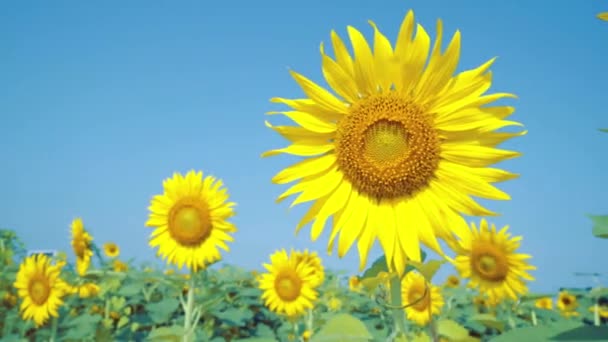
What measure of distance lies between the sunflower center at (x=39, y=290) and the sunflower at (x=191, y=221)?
1.66 m

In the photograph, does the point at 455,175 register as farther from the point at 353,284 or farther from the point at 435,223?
the point at 353,284

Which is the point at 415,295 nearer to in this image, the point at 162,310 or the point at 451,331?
the point at 162,310

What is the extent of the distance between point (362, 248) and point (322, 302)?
617 centimetres

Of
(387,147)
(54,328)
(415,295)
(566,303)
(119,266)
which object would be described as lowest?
(54,328)

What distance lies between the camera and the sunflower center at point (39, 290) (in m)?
6.00

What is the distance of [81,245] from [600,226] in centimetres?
629

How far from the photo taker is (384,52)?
1.90 metres

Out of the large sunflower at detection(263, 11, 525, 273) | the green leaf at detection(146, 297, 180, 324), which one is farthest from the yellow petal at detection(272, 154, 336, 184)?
the green leaf at detection(146, 297, 180, 324)

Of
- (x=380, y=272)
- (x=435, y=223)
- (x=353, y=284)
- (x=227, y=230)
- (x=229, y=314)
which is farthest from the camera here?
(x=353, y=284)

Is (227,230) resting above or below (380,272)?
above

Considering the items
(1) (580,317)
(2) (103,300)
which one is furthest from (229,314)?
(1) (580,317)

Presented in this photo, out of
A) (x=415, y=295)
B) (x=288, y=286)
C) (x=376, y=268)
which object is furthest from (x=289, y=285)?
(x=376, y=268)

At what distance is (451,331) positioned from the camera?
61.1 inches

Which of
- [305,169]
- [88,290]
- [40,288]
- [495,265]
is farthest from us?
[88,290]
